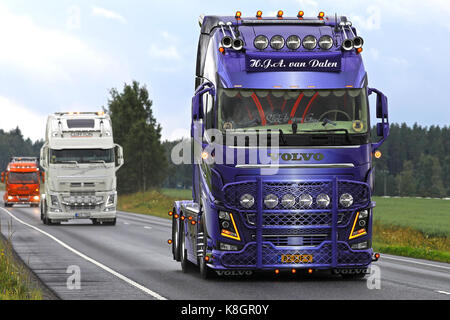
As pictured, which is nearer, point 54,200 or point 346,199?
point 346,199

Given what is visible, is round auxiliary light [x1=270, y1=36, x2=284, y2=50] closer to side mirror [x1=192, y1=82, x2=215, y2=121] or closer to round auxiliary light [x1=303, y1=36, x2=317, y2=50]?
round auxiliary light [x1=303, y1=36, x2=317, y2=50]

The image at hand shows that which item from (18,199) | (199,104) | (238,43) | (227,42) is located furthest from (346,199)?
(18,199)

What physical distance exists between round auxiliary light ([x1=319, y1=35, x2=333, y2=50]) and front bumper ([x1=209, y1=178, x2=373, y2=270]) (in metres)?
2.22

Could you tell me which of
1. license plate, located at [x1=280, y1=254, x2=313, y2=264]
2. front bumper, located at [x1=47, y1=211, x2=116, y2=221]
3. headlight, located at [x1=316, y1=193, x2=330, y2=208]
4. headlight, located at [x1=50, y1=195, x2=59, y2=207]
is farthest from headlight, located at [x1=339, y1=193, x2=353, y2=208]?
headlight, located at [x1=50, y1=195, x2=59, y2=207]

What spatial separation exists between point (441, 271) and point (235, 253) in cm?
621

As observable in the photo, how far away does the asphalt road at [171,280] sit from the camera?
13.5 meters

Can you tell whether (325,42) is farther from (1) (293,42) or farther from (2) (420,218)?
(2) (420,218)

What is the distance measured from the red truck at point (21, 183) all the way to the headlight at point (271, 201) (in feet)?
173

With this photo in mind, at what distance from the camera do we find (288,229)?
46.9ft

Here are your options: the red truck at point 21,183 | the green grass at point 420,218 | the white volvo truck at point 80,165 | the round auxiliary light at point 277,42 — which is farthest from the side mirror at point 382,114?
the red truck at point 21,183

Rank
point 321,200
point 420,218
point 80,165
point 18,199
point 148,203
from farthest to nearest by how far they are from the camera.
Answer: point 148,203 → point 18,199 → point 420,218 → point 80,165 → point 321,200

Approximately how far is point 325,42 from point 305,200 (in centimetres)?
265

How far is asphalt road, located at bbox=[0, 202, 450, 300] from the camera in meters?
13.5

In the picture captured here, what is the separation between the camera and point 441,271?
18.8 metres
